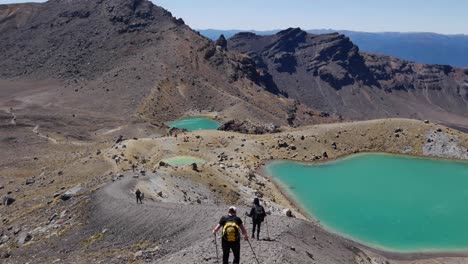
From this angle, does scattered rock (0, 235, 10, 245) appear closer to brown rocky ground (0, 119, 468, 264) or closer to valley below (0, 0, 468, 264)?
brown rocky ground (0, 119, 468, 264)

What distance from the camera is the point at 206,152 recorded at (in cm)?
7294

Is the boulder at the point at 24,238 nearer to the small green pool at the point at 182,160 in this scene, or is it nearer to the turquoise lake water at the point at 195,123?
the small green pool at the point at 182,160

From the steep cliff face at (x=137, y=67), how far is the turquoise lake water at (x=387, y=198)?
6547 cm

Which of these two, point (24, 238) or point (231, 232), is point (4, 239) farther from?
point (231, 232)

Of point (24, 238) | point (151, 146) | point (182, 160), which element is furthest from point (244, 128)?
point (24, 238)

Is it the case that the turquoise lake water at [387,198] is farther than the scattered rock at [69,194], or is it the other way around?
the turquoise lake water at [387,198]

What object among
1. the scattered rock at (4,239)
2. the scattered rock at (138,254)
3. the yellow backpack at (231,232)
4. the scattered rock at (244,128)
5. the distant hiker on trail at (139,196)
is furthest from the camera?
the scattered rock at (244,128)

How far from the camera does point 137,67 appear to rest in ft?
525

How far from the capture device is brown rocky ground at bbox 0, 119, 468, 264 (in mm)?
30016

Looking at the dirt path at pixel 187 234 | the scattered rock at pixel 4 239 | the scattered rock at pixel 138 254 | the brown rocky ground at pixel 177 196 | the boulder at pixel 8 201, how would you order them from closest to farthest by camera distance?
the dirt path at pixel 187 234 < the scattered rock at pixel 138 254 < the brown rocky ground at pixel 177 196 < the scattered rock at pixel 4 239 < the boulder at pixel 8 201

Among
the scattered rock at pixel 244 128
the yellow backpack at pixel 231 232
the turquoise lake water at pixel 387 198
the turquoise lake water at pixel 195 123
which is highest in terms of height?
the yellow backpack at pixel 231 232

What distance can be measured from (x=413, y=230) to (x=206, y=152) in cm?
3243

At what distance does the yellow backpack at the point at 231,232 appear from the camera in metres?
20.4

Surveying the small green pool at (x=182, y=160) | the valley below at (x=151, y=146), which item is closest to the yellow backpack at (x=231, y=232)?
the valley below at (x=151, y=146)
